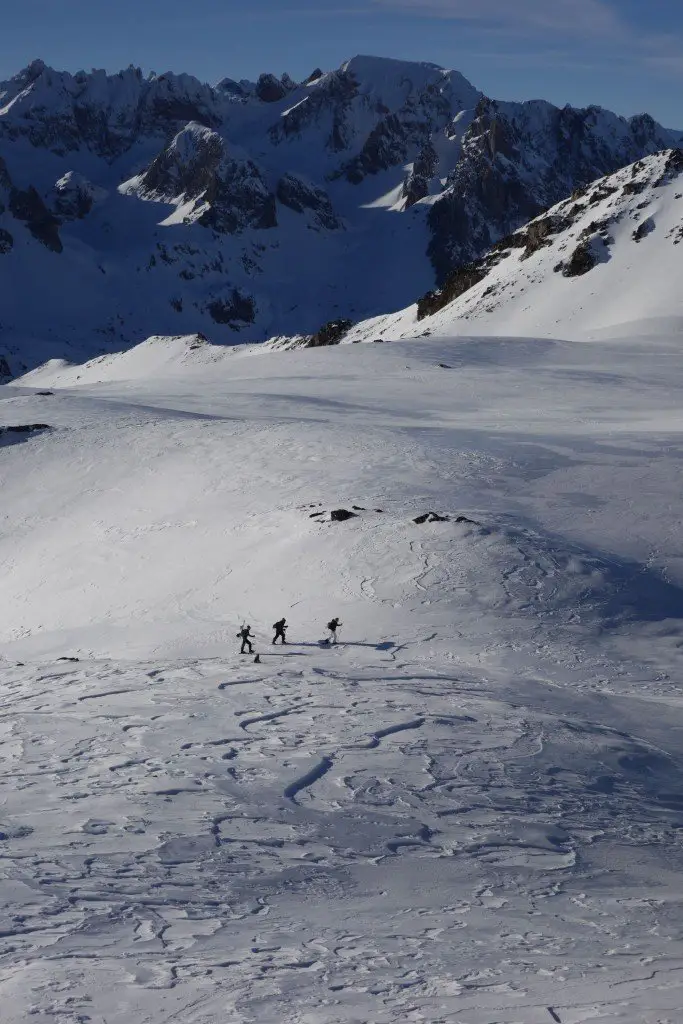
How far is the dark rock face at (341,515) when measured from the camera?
26484 millimetres

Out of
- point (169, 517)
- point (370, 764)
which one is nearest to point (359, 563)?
point (169, 517)

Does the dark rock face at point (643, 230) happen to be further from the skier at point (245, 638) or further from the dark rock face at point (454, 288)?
the skier at point (245, 638)

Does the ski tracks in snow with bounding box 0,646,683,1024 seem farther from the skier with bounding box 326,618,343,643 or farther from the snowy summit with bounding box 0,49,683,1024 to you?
the skier with bounding box 326,618,343,643

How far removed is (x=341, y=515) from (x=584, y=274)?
6782cm

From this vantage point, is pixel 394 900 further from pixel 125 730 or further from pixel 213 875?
pixel 125 730

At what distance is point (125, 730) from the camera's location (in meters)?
16.1

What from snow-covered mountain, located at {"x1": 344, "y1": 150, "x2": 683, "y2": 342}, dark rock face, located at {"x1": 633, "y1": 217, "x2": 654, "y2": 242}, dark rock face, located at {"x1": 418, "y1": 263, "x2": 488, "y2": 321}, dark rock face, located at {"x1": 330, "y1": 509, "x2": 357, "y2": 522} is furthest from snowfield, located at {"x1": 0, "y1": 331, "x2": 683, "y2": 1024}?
dark rock face, located at {"x1": 418, "y1": 263, "x2": 488, "y2": 321}

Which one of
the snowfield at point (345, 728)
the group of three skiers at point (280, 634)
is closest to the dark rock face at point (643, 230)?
the snowfield at point (345, 728)

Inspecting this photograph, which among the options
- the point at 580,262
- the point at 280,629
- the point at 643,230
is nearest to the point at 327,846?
the point at 280,629

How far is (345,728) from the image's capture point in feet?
53.2

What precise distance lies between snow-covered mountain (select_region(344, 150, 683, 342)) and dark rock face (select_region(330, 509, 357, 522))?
1936 inches

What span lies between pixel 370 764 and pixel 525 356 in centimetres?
4646

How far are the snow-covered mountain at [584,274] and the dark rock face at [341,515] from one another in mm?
49183

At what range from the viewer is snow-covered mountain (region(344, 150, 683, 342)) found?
268ft
